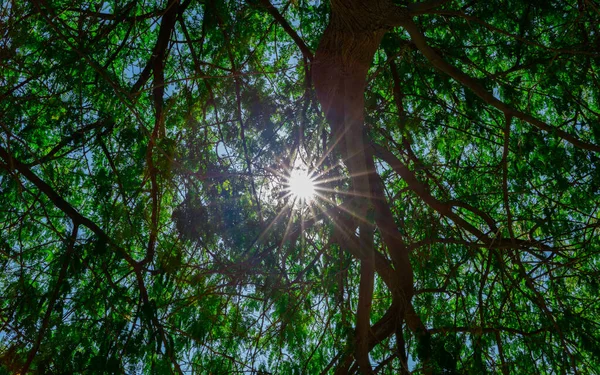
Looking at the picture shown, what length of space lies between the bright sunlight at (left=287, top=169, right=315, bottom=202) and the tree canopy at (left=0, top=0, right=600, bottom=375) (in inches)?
0.7

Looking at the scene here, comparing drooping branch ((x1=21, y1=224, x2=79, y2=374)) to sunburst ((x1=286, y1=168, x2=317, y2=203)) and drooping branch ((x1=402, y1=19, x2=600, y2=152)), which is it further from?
drooping branch ((x1=402, y1=19, x2=600, y2=152))

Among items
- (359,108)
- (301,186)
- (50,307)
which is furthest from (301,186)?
(50,307)

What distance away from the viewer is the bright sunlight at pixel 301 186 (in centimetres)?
344

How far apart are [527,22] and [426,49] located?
5.92 ft

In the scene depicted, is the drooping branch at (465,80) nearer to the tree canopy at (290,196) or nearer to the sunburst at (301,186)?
the tree canopy at (290,196)

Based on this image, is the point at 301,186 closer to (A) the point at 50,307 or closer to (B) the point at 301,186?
(B) the point at 301,186

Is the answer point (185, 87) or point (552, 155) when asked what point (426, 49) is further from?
point (185, 87)

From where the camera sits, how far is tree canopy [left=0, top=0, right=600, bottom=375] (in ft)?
9.44

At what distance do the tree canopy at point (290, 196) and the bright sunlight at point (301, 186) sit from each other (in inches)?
0.7

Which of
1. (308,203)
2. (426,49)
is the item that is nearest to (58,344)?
(308,203)

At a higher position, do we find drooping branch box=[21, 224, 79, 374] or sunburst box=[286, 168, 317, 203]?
sunburst box=[286, 168, 317, 203]

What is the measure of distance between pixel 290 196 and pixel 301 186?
0.09 metres

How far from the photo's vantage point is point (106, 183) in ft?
12.4

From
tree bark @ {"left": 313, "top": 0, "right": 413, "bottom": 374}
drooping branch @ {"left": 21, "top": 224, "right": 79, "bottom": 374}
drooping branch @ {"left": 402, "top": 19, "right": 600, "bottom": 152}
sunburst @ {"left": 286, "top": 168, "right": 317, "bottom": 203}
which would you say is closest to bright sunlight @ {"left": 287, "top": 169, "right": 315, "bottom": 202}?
sunburst @ {"left": 286, "top": 168, "right": 317, "bottom": 203}
